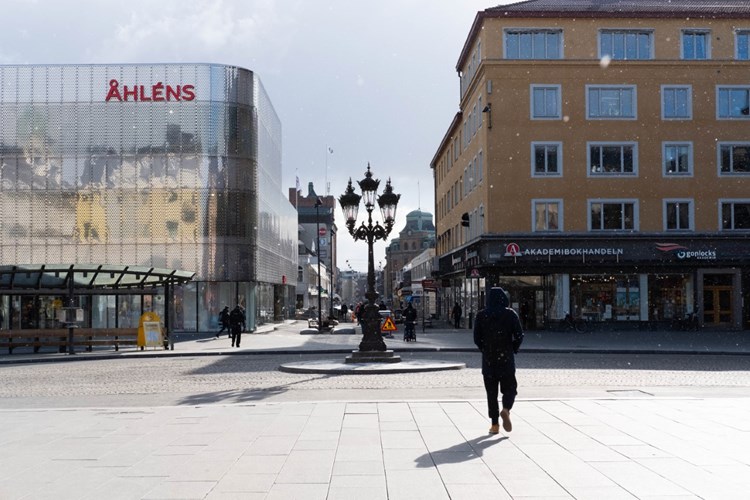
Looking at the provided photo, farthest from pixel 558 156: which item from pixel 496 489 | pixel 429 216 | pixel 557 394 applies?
pixel 429 216

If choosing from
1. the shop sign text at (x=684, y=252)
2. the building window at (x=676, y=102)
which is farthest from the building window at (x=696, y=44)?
the shop sign text at (x=684, y=252)

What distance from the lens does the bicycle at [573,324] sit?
139ft

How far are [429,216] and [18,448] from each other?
17775 cm

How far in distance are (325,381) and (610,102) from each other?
3056 cm

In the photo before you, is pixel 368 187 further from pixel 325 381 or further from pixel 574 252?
pixel 574 252

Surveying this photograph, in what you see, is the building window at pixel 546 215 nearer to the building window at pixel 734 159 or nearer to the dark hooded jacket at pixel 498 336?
Answer: the building window at pixel 734 159

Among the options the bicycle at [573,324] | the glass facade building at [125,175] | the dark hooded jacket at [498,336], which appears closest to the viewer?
the dark hooded jacket at [498,336]

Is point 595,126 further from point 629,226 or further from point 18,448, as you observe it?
point 18,448

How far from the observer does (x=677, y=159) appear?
43656 millimetres

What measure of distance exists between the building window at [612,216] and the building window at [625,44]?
7.66 meters

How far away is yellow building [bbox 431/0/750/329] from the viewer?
4312 centimetres

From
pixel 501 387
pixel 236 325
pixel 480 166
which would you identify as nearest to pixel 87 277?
pixel 236 325

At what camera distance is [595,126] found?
4347 cm

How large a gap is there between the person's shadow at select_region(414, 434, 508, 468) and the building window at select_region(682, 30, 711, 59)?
1538 inches
